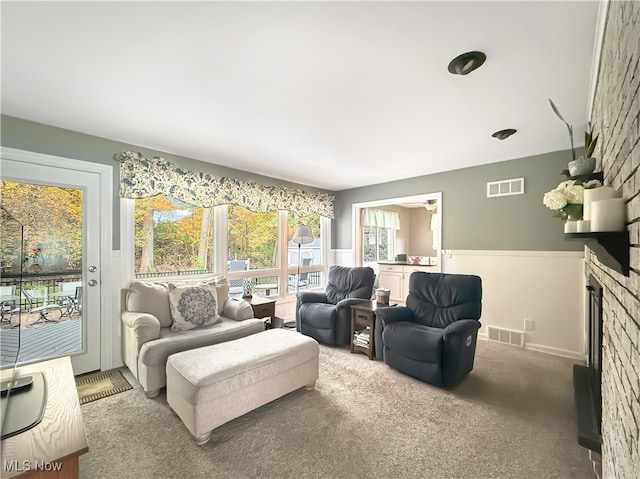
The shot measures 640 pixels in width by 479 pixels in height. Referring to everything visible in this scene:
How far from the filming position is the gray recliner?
3504mm

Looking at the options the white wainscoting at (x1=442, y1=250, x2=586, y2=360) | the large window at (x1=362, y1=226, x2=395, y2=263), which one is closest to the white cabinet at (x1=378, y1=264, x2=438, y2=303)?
the large window at (x1=362, y1=226, x2=395, y2=263)

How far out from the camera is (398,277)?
5918 millimetres

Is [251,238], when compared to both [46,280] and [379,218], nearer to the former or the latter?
[46,280]

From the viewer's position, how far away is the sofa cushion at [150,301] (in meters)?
2.80

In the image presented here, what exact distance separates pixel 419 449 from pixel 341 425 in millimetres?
518

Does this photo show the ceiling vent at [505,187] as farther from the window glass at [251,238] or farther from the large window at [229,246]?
the window glass at [251,238]

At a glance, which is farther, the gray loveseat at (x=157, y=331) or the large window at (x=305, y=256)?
the large window at (x=305, y=256)

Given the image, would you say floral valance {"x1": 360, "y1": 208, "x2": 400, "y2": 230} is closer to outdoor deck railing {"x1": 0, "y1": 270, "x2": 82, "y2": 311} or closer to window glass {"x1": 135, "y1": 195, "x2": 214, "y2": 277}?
Answer: window glass {"x1": 135, "y1": 195, "x2": 214, "y2": 277}

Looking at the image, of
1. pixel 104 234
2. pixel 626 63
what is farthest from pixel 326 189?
pixel 626 63

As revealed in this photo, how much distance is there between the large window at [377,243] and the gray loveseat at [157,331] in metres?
4.07

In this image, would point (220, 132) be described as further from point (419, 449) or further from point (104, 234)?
point (419, 449)

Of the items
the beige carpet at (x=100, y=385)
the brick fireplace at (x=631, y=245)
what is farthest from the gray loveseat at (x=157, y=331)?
the brick fireplace at (x=631, y=245)

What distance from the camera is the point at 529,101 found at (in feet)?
7.23
